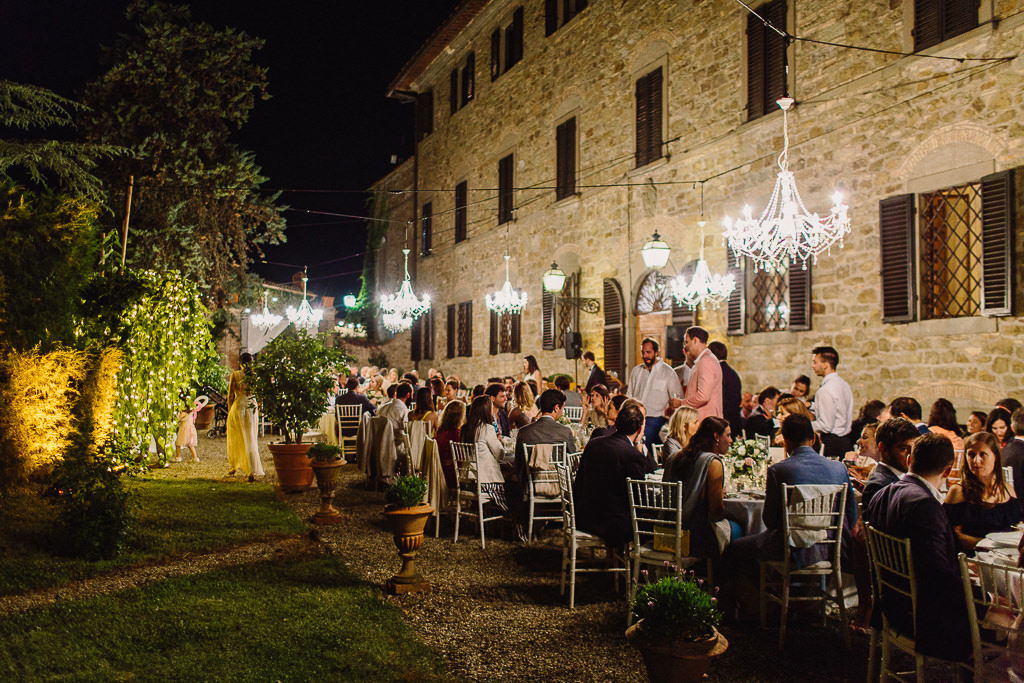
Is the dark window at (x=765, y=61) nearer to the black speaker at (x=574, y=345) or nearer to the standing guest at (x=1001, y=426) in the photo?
the standing guest at (x=1001, y=426)

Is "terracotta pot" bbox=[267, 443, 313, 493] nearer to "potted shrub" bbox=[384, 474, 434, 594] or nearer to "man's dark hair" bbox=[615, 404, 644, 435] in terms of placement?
"potted shrub" bbox=[384, 474, 434, 594]

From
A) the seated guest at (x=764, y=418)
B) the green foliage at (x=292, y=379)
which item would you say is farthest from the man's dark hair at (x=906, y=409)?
the green foliage at (x=292, y=379)

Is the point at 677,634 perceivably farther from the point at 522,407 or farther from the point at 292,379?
the point at 292,379

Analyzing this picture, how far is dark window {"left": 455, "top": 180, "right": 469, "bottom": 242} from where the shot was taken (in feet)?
61.6

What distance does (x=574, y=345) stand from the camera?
43.2ft

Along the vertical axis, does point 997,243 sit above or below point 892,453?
above

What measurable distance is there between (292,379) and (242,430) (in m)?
2.02

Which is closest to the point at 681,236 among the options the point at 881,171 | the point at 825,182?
the point at 825,182

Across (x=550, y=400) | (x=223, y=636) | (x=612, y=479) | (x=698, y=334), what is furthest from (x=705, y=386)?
(x=223, y=636)

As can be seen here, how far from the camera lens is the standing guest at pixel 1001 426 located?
5.61m

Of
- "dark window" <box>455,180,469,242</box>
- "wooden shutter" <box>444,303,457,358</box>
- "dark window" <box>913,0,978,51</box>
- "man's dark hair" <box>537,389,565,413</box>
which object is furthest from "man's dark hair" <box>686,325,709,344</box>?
"wooden shutter" <box>444,303,457,358</box>

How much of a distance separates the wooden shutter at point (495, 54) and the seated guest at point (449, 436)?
12.2 meters

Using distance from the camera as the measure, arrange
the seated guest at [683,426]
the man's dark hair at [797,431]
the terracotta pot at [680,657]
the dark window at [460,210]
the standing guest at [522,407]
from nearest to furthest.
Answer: the terracotta pot at [680,657] → the man's dark hair at [797,431] → the seated guest at [683,426] → the standing guest at [522,407] → the dark window at [460,210]

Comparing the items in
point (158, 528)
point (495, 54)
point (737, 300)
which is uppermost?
point (495, 54)
